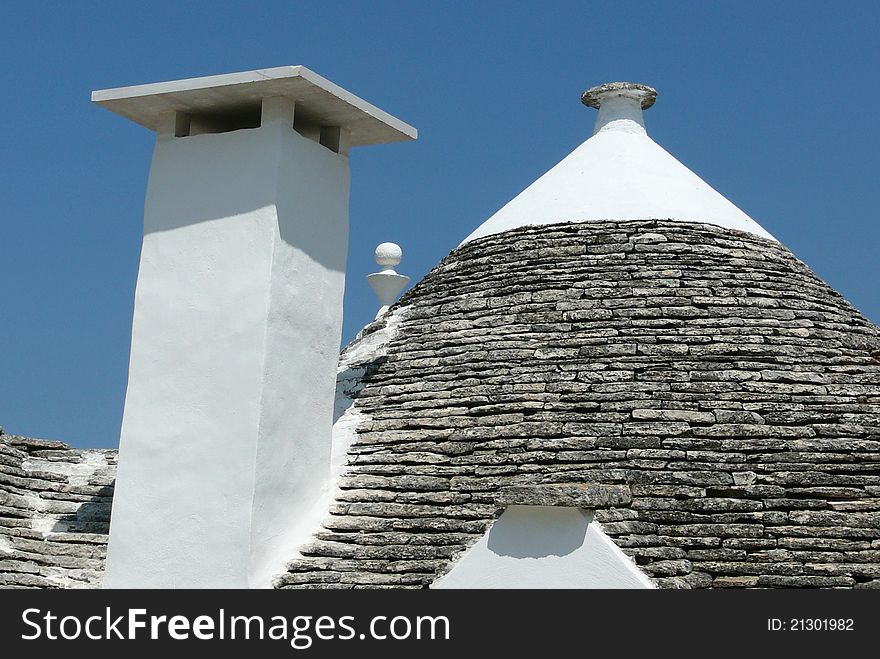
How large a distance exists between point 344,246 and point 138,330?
78.5 inches

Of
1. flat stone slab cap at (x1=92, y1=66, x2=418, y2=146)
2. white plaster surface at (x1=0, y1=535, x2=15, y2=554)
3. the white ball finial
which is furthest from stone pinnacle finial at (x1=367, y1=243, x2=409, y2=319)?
white plaster surface at (x1=0, y1=535, x2=15, y2=554)

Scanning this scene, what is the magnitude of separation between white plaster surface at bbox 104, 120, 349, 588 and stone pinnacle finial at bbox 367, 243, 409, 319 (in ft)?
17.8

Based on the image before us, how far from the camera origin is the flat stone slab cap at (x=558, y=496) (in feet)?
35.1

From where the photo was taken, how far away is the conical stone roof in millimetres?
11281

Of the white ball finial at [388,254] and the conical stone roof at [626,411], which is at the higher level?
the white ball finial at [388,254]

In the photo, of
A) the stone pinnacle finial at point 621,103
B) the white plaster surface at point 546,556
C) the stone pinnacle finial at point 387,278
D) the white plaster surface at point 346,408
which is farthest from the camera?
the stone pinnacle finial at point 387,278

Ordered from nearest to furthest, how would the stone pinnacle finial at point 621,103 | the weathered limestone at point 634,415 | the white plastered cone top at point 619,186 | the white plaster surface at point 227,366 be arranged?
the weathered limestone at point 634,415
the white plaster surface at point 227,366
the white plastered cone top at point 619,186
the stone pinnacle finial at point 621,103

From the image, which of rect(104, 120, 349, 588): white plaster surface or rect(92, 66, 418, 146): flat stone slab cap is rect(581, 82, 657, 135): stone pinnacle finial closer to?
rect(92, 66, 418, 146): flat stone slab cap

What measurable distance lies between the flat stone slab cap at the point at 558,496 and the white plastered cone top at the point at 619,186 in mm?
4032

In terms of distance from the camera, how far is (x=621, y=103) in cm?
1562

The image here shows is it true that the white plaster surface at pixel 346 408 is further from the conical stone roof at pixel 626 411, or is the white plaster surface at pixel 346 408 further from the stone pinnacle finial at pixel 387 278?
the stone pinnacle finial at pixel 387 278
